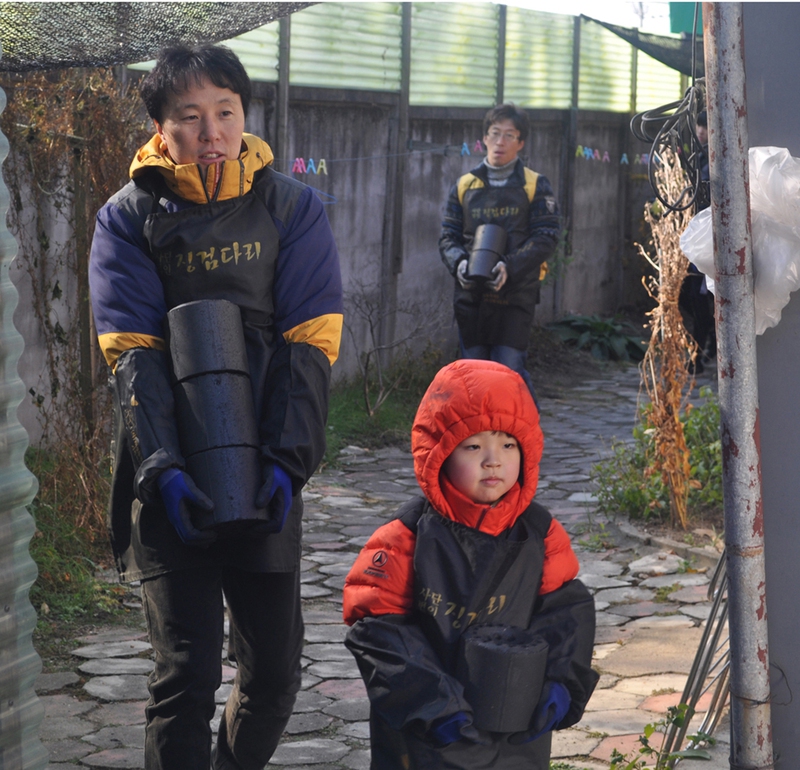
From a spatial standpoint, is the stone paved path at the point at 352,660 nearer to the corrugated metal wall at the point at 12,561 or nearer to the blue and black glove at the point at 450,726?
the blue and black glove at the point at 450,726

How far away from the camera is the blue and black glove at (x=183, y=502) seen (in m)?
2.71

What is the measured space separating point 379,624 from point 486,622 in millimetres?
243

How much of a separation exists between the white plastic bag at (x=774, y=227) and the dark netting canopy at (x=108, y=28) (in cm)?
244

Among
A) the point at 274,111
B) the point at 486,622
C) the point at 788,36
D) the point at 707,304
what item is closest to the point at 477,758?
the point at 486,622

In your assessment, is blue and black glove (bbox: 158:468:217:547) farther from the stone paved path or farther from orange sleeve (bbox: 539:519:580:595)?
the stone paved path

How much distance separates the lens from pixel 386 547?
8.82ft

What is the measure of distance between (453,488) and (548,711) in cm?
53

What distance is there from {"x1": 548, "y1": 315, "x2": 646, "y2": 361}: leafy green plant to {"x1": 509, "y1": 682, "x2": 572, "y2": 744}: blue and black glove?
10016mm

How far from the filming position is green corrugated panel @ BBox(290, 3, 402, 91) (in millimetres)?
9281

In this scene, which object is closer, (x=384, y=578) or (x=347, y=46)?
(x=384, y=578)

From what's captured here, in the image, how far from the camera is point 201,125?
2.94m

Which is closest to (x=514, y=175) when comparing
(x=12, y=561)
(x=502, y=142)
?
(x=502, y=142)

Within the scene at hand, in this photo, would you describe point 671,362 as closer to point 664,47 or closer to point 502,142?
point 502,142

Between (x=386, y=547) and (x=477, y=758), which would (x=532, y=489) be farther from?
(x=477, y=758)
